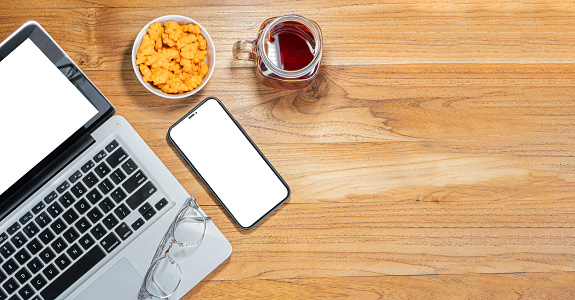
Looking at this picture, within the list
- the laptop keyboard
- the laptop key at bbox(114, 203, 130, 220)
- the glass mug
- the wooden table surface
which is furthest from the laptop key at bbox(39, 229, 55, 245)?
the glass mug

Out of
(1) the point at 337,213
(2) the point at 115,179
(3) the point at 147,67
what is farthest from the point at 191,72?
(1) the point at 337,213

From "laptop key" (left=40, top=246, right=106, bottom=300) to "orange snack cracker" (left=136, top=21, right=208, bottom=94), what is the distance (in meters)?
0.28

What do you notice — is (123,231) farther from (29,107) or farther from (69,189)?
(29,107)

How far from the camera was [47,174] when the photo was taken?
0.68 meters

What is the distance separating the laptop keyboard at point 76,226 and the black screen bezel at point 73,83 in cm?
3

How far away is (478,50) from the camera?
2.51ft

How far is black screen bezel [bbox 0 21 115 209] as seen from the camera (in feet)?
2.11

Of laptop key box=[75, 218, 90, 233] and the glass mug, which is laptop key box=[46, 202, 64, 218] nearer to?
laptop key box=[75, 218, 90, 233]

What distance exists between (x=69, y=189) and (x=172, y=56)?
0.86ft

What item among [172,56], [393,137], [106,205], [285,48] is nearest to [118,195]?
[106,205]

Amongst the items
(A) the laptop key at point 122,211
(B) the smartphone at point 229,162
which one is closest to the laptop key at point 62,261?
(A) the laptop key at point 122,211

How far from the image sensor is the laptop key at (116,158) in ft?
2.25

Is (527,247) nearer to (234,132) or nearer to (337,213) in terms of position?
(337,213)

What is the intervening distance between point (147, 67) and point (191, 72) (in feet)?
0.22
